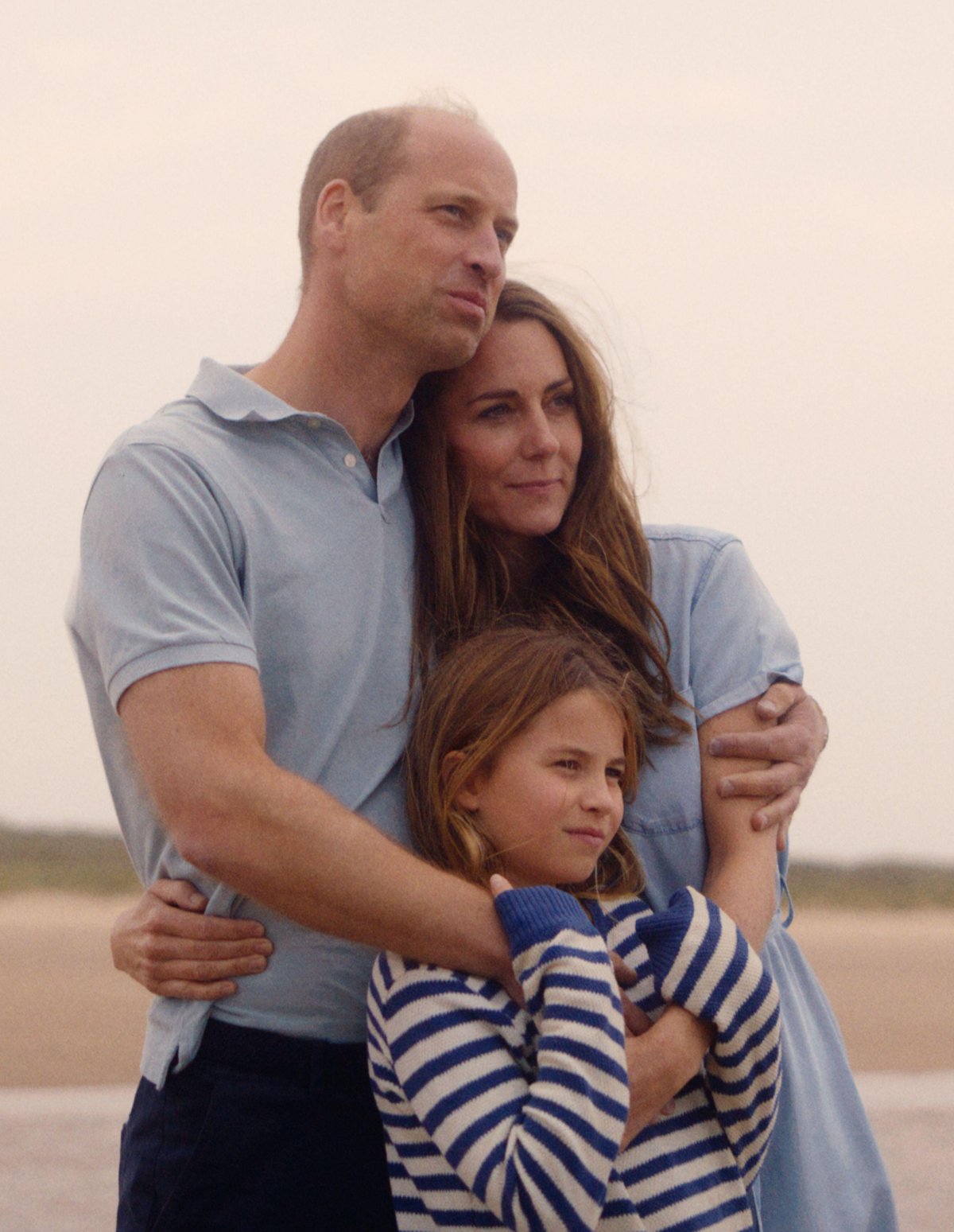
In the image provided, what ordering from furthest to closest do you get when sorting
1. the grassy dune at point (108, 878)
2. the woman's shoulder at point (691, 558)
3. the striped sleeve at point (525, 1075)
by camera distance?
1. the grassy dune at point (108, 878)
2. the woman's shoulder at point (691, 558)
3. the striped sleeve at point (525, 1075)

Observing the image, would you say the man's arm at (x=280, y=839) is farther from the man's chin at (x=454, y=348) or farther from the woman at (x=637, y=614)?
the man's chin at (x=454, y=348)

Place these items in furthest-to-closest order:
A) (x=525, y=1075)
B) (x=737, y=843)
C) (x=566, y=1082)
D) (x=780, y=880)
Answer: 1. (x=780, y=880)
2. (x=737, y=843)
3. (x=525, y=1075)
4. (x=566, y=1082)

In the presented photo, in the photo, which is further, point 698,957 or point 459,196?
point 459,196

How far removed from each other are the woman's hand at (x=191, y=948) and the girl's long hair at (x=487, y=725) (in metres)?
0.27

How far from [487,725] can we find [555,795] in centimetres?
13

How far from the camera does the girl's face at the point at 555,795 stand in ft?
6.38

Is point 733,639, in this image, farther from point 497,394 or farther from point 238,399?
point 238,399

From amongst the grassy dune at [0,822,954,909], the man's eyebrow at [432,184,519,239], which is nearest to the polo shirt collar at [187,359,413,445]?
the man's eyebrow at [432,184,519,239]

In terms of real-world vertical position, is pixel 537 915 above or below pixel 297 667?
below

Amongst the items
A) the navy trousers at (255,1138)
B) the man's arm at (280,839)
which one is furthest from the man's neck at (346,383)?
the navy trousers at (255,1138)

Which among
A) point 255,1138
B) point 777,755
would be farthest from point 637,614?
point 255,1138

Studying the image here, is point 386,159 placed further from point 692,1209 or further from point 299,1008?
point 692,1209

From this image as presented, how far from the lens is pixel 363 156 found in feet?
7.81

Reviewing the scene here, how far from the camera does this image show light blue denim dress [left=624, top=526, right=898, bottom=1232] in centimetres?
213
